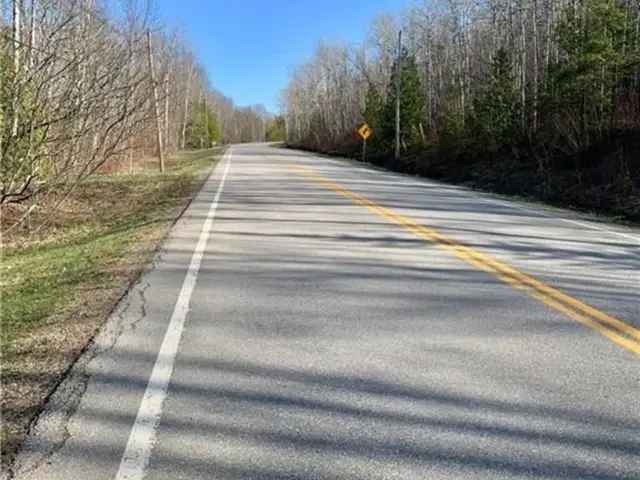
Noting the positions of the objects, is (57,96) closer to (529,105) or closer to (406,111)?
(529,105)

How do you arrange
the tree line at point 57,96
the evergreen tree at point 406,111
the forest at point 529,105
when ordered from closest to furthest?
the tree line at point 57,96 < the forest at point 529,105 < the evergreen tree at point 406,111

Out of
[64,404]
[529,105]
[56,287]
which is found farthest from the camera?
[529,105]

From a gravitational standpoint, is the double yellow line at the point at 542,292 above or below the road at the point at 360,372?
above

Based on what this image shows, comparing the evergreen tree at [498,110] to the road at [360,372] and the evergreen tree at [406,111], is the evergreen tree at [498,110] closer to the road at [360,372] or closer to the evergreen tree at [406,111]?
the evergreen tree at [406,111]

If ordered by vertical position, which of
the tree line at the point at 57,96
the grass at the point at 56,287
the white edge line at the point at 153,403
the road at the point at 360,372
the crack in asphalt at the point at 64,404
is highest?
the tree line at the point at 57,96

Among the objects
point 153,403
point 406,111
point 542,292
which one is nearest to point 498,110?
point 406,111

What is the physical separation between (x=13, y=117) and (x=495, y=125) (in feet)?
75.2

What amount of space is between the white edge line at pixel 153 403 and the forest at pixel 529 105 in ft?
38.3

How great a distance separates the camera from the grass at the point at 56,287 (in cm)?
414

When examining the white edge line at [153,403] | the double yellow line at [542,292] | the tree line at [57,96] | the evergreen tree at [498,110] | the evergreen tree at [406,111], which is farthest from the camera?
the evergreen tree at [406,111]

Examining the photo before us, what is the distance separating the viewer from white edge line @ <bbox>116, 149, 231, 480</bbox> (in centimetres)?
309

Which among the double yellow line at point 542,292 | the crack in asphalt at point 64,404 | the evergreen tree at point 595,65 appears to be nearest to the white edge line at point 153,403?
the crack in asphalt at point 64,404

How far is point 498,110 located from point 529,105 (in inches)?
71.3

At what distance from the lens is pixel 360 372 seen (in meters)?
4.25
